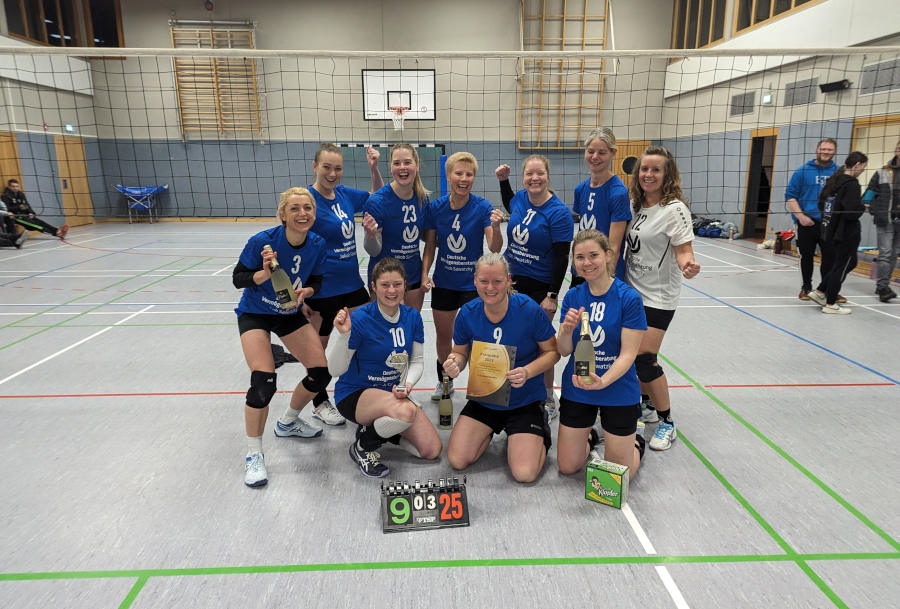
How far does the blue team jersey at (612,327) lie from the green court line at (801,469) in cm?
110

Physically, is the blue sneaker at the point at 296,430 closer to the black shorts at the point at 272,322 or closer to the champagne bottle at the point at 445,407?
the black shorts at the point at 272,322

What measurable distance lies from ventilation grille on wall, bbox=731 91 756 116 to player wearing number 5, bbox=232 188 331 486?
442 inches

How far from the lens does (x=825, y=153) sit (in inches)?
247

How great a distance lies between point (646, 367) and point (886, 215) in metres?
5.29

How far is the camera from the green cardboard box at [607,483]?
2.70 metres

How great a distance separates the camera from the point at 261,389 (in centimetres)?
298

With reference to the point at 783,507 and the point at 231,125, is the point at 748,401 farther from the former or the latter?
the point at 231,125

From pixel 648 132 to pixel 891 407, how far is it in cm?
1258

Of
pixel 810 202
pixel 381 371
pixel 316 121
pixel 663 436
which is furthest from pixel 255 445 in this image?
pixel 316 121

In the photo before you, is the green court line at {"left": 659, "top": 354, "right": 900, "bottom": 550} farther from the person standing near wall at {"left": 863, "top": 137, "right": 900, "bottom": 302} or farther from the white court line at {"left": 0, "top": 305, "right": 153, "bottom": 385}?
the white court line at {"left": 0, "top": 305, "right": 153, "bottom": 385}

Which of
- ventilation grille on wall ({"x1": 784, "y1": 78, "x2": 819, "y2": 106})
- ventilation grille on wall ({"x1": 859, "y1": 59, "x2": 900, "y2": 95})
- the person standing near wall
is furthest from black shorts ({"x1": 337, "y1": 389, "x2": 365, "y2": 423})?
ventilation grille on wall ({"x1": 784, "y1": 78, "x2": 819, "y2": 106})

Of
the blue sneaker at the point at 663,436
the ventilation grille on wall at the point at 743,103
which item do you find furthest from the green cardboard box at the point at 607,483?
the ventilation grille on wall at the point at 743,103

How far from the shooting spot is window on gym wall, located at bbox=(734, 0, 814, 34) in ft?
33.0

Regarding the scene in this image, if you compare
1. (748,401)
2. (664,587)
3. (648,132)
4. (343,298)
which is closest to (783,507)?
(664,587)
